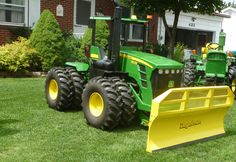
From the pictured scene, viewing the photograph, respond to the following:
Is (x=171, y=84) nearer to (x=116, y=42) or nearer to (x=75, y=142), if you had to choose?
(x=116, y=42)

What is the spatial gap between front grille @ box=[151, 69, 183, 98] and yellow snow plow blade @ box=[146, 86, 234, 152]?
80 centimetres

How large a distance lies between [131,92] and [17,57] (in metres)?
7.26

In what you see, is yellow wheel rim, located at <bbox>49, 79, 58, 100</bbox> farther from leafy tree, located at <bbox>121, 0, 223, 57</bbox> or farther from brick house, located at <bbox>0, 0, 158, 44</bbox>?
leafy tree, located at <bbox>121, 0, 223, 57</bbox>

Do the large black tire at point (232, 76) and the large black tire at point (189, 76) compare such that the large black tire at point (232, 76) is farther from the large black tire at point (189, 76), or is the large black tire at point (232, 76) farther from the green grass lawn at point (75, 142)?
the green grass lawn at point (75, 142)

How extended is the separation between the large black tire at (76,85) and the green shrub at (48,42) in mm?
5894

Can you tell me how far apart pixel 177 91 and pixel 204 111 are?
3.44 ft

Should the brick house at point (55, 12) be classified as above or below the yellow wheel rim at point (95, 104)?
above

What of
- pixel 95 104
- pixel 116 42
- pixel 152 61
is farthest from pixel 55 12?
pixel 152 61

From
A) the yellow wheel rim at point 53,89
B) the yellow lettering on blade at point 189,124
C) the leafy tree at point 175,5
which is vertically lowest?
the yellow lettering on blade at point 189,124

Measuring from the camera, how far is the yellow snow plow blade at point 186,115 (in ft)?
21.0

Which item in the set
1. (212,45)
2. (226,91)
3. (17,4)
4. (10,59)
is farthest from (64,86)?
(17,4)

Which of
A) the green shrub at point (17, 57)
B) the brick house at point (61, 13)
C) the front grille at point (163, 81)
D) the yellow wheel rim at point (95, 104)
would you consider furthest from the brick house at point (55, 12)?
the yellow wheel rim at point (95, 104)

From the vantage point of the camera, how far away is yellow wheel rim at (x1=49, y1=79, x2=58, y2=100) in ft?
30.0

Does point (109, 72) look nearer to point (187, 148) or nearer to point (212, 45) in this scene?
point (187, 148)
